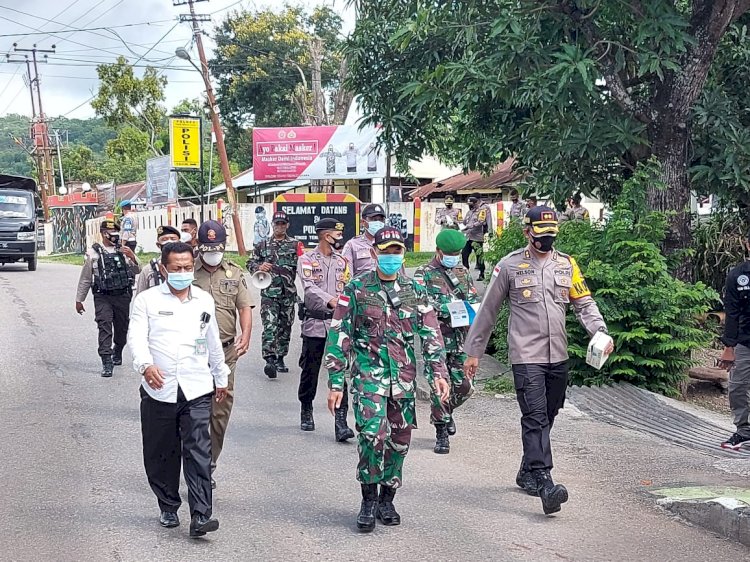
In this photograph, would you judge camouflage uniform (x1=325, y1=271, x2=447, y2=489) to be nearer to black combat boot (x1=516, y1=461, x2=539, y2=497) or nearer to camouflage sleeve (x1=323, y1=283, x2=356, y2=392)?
camouflage sleeve (x1=323, y1=283, x2=356, y2=392)

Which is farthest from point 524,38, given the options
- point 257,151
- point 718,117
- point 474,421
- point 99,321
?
point 257,151

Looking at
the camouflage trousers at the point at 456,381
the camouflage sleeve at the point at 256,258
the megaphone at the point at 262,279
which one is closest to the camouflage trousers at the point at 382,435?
the camouflage trousers at the point at 456,381

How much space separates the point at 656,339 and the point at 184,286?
6134mm

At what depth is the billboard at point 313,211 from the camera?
18391 millimetres

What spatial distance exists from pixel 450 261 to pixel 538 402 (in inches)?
78.7

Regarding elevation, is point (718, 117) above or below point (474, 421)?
above

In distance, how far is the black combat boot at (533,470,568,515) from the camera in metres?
6.09

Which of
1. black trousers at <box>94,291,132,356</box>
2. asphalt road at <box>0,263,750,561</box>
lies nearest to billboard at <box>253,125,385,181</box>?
black trousers at <box>94,291,132,356</box>

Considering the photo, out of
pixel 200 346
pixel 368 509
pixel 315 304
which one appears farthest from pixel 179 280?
pixel 315 304

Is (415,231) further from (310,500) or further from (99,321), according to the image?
(310,500)

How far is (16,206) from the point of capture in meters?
28.8

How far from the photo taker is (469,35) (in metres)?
10.2

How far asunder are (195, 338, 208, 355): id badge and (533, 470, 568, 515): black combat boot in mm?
2309

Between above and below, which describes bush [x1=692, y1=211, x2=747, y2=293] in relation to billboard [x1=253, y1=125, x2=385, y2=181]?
below
